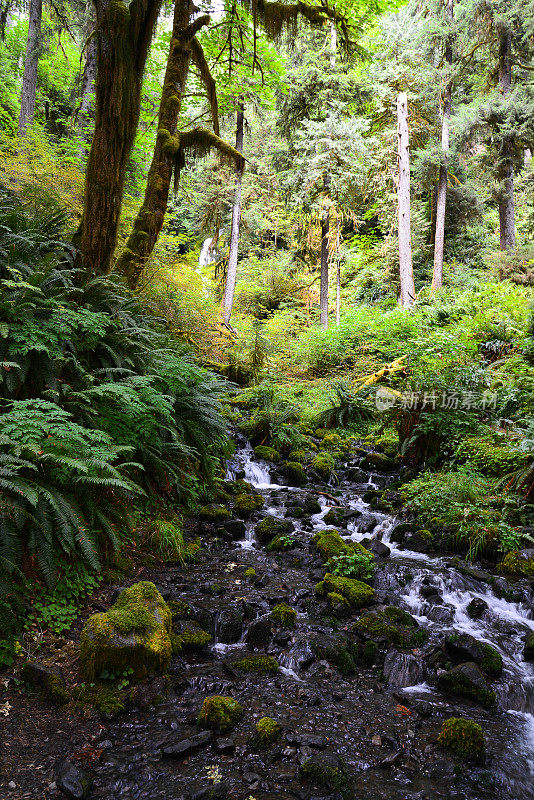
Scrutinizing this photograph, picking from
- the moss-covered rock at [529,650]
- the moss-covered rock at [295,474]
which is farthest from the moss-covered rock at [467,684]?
the moss-covered rock at [295,474]

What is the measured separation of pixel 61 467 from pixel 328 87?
1851cm

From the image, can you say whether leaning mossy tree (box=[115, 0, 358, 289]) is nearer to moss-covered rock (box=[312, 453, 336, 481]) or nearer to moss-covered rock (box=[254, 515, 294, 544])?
moss-covered rock (box=[254, 515, 294, 544])

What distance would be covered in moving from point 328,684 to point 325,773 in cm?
94

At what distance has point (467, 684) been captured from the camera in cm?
367

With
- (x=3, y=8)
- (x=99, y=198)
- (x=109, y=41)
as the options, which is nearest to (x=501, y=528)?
(x=99, y=198)

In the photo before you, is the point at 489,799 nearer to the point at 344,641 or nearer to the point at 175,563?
the point at 344,641

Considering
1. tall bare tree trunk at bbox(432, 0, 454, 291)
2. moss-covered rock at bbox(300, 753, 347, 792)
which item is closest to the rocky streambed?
moss-covered rock at bbox(300, 753, 347, 792)

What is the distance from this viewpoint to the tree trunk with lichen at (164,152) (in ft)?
27.0

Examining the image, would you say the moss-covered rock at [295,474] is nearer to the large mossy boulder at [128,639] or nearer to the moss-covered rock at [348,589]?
the moss-covered rock at [348,589]

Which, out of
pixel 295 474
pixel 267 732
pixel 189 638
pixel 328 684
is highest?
pixel 295 474

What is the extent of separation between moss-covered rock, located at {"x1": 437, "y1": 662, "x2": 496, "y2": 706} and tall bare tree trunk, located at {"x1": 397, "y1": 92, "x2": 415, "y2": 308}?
48.0ft

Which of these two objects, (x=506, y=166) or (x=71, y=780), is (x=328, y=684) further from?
(x=506, y=166)

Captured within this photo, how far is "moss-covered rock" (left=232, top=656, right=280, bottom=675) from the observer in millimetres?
3762

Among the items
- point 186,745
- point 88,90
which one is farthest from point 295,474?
point 88,90
